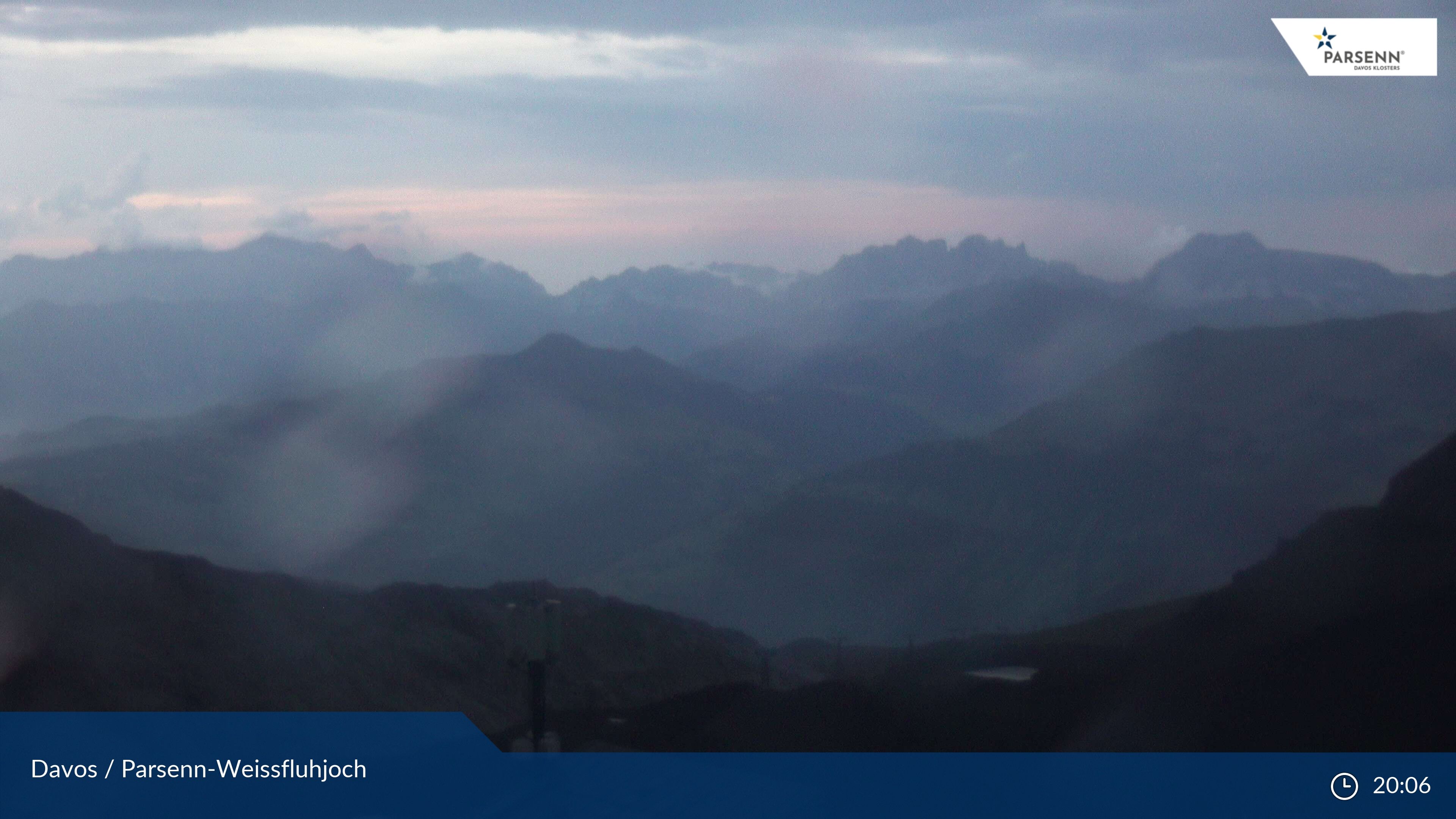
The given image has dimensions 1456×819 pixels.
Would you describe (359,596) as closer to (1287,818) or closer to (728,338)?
(1287,818)

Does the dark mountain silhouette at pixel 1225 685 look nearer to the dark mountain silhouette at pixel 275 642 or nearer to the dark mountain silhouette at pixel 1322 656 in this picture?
the dark mountain silhouette at pixel 1322 656

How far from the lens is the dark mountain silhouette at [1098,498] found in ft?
177

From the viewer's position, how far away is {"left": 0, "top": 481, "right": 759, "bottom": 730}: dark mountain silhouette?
1886 centimetres

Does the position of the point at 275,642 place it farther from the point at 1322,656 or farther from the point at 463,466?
the point at 463,466

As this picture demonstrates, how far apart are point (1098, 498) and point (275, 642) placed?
4770 centimetres

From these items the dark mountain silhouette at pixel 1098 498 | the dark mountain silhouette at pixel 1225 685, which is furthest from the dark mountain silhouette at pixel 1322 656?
the dark mountain silhouette at pixel 1098 498

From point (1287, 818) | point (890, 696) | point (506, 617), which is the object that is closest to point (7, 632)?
point (506, 617)

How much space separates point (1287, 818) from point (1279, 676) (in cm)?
356

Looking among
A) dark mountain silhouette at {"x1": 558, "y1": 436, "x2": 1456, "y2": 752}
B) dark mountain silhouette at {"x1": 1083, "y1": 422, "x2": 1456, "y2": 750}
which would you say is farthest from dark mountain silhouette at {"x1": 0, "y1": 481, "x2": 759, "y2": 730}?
dark mountain silhouette at {"x1": 1083, "y1": 422, "x2": 1456, "y2": 750}

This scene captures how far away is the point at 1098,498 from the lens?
202ft

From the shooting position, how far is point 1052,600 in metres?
52.5

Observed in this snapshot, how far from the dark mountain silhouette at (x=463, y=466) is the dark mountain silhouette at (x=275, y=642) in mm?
42676

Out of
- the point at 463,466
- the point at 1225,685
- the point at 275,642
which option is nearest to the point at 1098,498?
the point at 463,466

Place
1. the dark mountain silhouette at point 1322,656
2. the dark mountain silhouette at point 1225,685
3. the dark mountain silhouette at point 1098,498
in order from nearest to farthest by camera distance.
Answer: the dark mountain silhouette at point 1322,656 < the dark mountain silhouette at point 1225,685 < the dark mountain silhouette at point 1098,498
